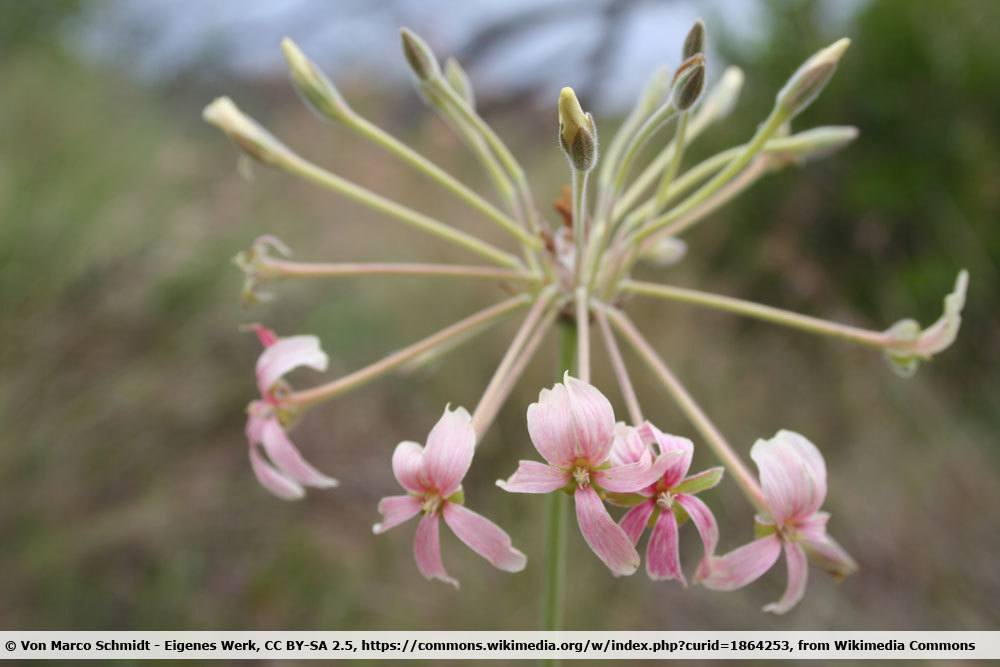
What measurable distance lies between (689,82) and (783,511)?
600 millimetres

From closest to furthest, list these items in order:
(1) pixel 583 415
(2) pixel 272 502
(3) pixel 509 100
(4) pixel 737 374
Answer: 1. (1) pixel 583 415
2. (2) pixel 272 502
3. (4) pixel 737 374
4. (3) pixel 509 100

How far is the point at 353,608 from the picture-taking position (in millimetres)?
3773

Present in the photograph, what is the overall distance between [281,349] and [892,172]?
20.3 feet

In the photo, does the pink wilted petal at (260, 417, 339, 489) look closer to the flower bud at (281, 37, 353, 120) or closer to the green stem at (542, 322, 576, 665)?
the green stem at (542, 322, 576, 665)

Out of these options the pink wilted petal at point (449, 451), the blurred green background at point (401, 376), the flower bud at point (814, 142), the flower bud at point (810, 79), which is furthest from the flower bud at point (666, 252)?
the blurred green background at point (401, 376)

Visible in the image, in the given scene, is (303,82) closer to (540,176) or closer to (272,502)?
(272,502)

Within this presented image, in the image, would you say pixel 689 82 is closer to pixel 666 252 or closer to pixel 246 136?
pixel 666 252

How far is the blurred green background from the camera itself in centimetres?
371

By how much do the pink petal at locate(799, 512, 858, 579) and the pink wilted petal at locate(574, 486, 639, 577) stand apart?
0.28 metres

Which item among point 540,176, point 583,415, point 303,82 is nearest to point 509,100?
point 540,176

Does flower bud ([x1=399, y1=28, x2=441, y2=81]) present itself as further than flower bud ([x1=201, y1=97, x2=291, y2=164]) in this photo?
No

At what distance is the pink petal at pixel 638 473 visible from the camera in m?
0.94
